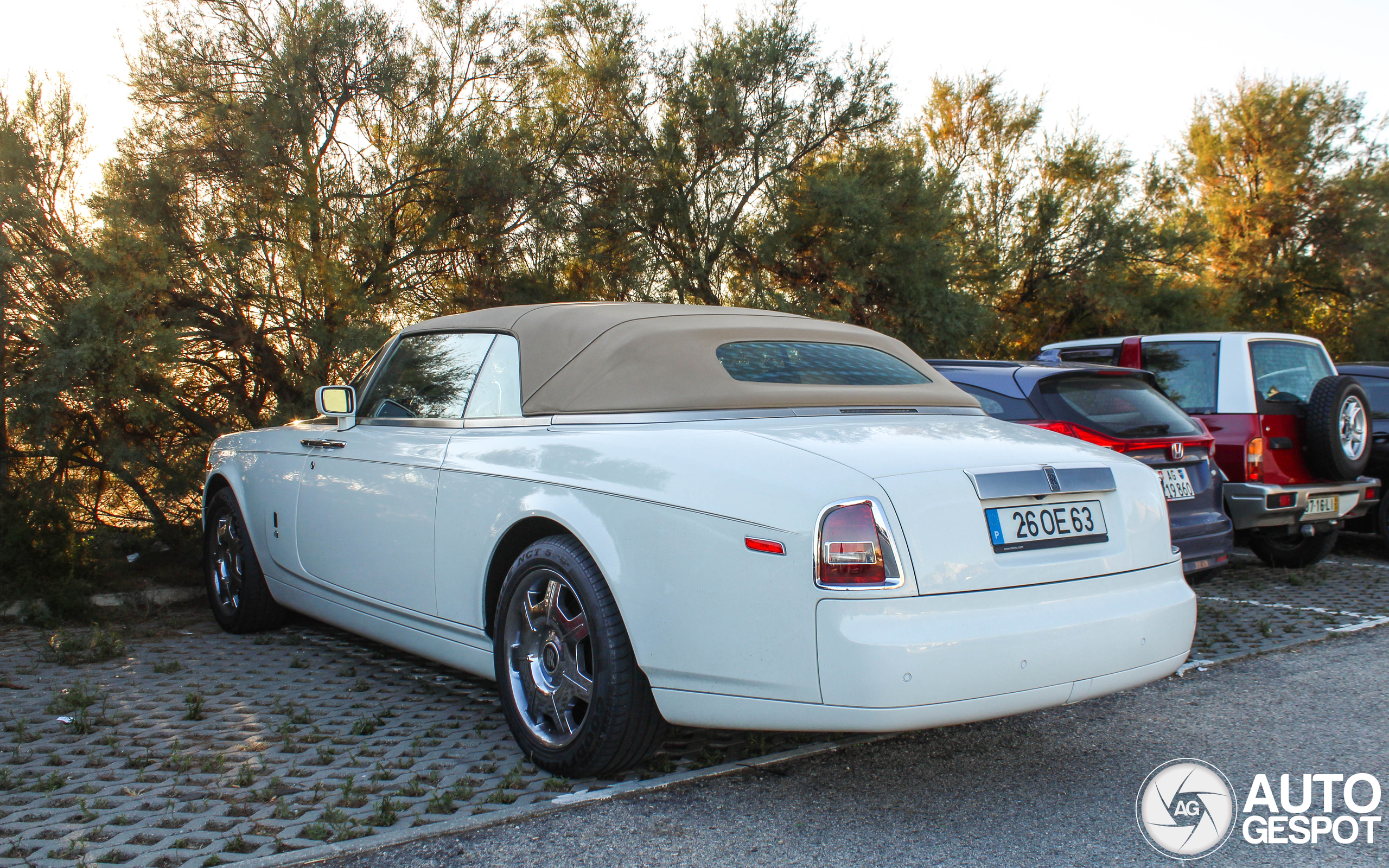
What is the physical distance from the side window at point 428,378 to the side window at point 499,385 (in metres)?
0.06

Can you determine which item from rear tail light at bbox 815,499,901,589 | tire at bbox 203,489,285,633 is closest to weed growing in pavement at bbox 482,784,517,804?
rear tail light at bbox 815,499,901,589

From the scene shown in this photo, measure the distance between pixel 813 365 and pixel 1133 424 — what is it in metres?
2.62

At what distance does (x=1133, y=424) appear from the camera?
5.45 meters

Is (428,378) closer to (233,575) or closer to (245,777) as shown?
(245,777)

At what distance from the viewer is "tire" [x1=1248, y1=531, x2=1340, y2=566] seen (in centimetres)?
748

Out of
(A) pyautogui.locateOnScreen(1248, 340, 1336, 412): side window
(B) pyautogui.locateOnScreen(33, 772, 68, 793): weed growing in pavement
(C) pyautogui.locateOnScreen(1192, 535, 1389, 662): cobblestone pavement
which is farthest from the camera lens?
(A) pyautogui.locateOnScreen(1248, 340, 1336, 412): side window

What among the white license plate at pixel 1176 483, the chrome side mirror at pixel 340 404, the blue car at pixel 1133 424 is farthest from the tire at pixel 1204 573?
the chrome side mirror at pixel 340 404

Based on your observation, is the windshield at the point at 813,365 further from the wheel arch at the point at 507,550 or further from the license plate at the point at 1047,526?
the license plate at the point at 1047,526

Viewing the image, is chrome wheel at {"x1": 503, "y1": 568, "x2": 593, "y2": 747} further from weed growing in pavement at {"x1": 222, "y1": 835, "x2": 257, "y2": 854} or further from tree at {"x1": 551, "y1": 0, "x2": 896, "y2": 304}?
tree at {"x1": 551, "y1": 0, "x2": 896, "y2": 304}

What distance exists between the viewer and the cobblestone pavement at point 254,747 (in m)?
2.76

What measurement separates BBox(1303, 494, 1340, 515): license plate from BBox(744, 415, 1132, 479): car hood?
428 centimetres

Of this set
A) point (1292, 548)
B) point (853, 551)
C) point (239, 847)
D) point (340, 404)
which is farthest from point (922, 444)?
point (1292, 548)

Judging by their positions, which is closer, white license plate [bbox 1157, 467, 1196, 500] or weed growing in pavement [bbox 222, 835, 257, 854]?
weed growing in pavement [bbox 222, 835, 257, 854]

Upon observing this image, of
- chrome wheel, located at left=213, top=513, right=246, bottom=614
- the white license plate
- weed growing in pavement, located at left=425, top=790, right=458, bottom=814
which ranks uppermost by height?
the white license plate
